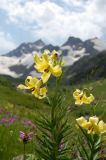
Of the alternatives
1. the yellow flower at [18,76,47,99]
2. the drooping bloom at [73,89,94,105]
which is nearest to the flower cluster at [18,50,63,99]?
the yellow flower at [18,76,47,99]

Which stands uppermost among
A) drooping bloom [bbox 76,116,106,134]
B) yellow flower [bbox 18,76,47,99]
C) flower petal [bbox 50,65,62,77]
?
yellow flower [bbox 18,76,47,99]

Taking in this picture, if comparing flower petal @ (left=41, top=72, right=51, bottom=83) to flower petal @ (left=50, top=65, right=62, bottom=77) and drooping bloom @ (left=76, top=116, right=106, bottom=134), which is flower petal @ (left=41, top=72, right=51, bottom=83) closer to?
flower petal @ (left=50, top=65, right=62, bottom=77)

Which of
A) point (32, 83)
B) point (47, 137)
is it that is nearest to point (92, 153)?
point (47, 137)

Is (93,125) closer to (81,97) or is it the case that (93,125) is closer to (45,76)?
(81,97)

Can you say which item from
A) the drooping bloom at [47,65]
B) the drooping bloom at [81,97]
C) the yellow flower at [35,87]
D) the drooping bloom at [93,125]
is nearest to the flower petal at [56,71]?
the drooping bloom at [47,65]

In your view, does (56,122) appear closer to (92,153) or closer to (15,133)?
(92,153)

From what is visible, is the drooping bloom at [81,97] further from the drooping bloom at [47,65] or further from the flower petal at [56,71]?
the flower petal at [56,71]

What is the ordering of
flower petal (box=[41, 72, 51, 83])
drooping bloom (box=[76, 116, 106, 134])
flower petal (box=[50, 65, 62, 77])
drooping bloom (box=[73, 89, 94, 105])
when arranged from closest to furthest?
flower petal (box=[50, 65, 62, 77]), flower petal (box=[41, 72, 51, 83]), drooping bloom (box=[76, 116, 106, 134]), drooping bloom (box=[73, 89, 94, 105])
